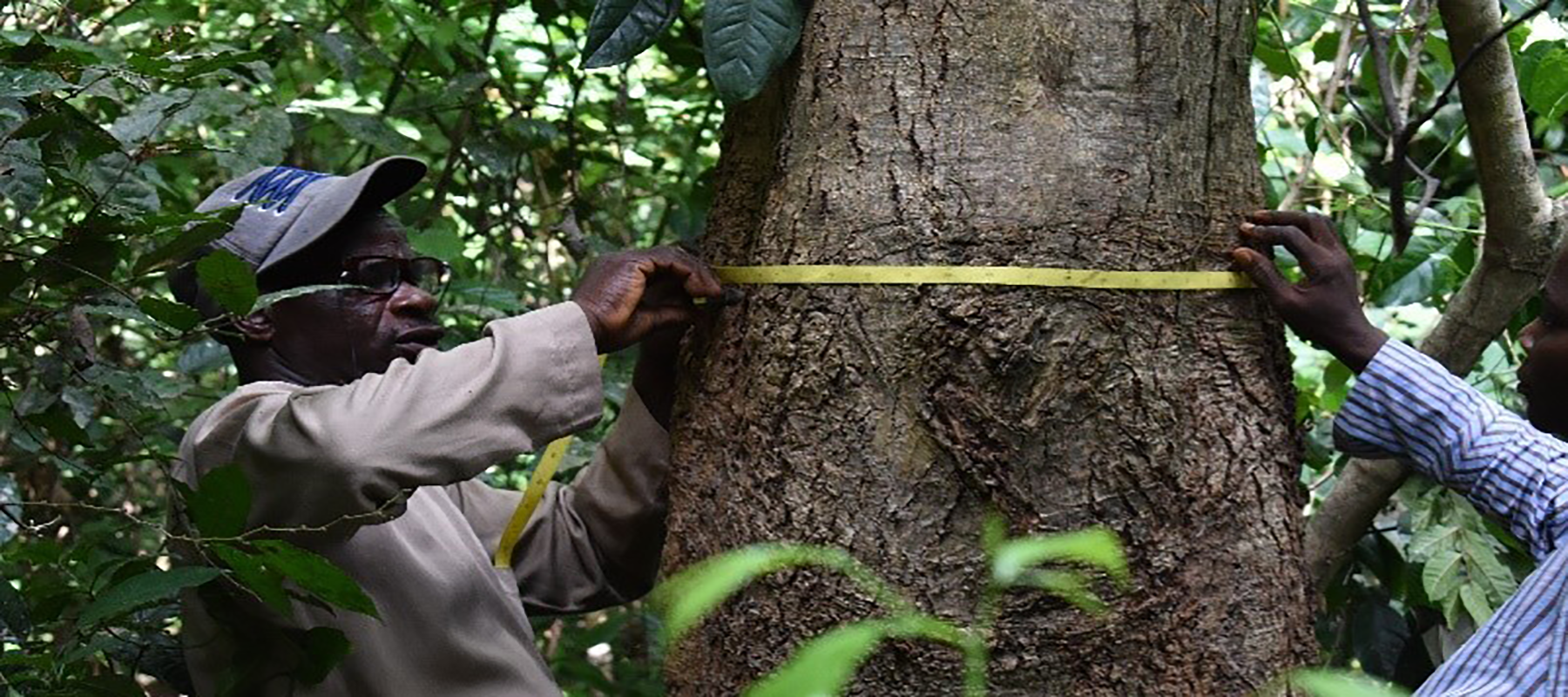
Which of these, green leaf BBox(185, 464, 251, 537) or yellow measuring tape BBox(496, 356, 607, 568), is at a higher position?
green leaf BBox(185, 464, 251, 537)

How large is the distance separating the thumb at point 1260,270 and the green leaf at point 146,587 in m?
1.15

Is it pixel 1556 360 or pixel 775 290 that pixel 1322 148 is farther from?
pixel 775 290

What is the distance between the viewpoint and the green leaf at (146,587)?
1.83 metres

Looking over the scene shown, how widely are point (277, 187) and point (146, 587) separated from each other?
631mm

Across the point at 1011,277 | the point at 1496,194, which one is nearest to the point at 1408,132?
the point at 1496,194

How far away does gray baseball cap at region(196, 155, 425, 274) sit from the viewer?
214cm

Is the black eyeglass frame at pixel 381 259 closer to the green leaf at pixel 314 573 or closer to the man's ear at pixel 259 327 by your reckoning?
the man's ear at pixel 259 327

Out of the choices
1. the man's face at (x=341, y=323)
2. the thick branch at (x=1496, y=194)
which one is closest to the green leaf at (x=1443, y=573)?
the thick branch at (x=1496, y=194)

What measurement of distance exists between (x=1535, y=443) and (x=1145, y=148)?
2.27 feet

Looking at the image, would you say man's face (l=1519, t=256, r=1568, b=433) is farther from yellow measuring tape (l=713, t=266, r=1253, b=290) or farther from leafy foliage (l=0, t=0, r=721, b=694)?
leafy foliage (l=0, t=0, r=721, b=694)

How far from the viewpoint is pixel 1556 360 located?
1.88m

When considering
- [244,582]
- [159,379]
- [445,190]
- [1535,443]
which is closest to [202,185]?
[445,190]

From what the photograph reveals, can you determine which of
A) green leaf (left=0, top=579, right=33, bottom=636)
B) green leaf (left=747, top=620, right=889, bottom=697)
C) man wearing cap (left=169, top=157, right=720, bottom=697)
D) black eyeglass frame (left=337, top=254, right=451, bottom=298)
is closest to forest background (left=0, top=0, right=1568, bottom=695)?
green leaf (left=0, top=579, right=33, bottom=636)

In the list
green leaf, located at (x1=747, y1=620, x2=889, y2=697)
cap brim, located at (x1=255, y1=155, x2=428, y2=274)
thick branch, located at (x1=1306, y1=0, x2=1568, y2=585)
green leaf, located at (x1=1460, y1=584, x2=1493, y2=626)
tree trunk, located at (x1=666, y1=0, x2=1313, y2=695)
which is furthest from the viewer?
green leaf, located at (x1=1460, y1=584, x2=1493, y2=626)
